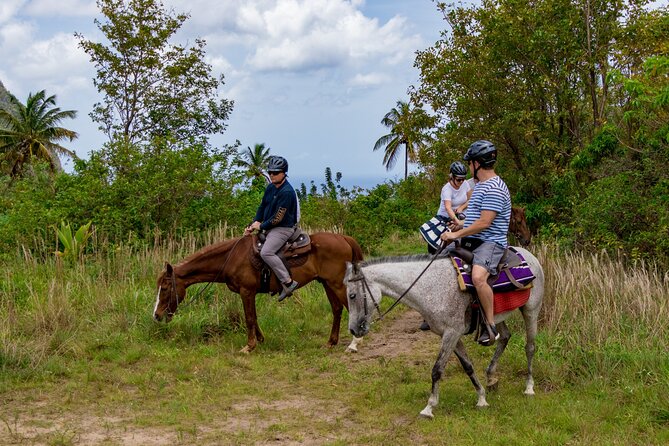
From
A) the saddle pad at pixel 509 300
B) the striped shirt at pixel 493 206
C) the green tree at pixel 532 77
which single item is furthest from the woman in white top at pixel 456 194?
the green tree at pixel 532 77

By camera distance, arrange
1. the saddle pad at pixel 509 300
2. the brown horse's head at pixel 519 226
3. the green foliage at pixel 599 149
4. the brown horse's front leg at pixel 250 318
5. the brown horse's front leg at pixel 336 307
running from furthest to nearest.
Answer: the green foliage at pixel 599 149 < the brown horse's head at pixel 519 226 < the brown horse's front leg at pixel 336 307 < the brown horse's front leg at pixel 250 318 < the saddle pad at pixel 509 300

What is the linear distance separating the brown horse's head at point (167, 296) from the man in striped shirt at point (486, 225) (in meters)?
4.18

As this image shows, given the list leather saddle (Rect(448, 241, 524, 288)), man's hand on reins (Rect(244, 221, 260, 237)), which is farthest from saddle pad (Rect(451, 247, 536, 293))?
man's hand on reins (Rect(244, 221, 260, 237))

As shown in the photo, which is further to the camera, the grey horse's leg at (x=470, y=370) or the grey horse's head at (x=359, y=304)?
the grey horse's leg at (x=470, y=370)

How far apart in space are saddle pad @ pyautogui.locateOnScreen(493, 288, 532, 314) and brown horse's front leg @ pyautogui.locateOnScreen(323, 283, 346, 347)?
125 inches

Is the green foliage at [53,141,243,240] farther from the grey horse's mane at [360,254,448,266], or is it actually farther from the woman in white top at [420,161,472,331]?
the grey horse's mane at [360,254,448,266]

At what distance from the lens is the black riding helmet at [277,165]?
8.35m

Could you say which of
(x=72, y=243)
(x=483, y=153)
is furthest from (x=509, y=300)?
(x=72, y=243)

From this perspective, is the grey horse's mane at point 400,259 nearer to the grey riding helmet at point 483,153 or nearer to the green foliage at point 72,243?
Answer: the grey riding helmet at point 483,153

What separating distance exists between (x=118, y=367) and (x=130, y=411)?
1.47 metres

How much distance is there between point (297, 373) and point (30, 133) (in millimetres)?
37776

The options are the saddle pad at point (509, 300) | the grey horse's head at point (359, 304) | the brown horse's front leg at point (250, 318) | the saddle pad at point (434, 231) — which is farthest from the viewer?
the brown horse's front leg at point (250, 318)

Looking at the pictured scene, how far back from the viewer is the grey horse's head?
18.4 feet

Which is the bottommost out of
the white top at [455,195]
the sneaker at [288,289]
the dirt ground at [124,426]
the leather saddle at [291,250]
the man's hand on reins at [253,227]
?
the dirt ground at [124,426]
